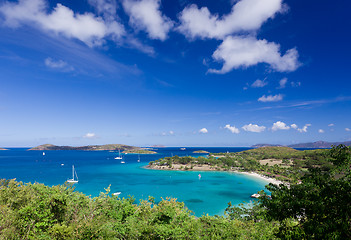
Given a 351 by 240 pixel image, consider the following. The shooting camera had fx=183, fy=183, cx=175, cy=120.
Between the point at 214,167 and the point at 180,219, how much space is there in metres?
109

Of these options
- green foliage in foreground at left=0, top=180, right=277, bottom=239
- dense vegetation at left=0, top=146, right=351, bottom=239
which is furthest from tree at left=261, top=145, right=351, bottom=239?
green foliage in foreground at left=0, top=180, right=277, bottom=239

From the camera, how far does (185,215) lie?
18891 millimetres

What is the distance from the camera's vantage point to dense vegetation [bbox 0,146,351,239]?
31.7 ft

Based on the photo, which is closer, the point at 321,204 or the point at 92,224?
the point at 321,204

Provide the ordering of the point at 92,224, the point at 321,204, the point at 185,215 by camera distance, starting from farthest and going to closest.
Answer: the point at 185,215 → the point at 92,224 → the point at 321,204

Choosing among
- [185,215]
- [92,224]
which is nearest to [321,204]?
[185,215]

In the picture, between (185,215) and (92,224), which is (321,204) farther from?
(92,224)

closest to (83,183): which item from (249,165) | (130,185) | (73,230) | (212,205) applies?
(130,185)

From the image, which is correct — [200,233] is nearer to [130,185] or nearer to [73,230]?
[73,230]

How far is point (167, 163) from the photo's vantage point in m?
132

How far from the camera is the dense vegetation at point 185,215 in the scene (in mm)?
9664

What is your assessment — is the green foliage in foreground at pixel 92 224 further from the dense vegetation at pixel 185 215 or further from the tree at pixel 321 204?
the tree at pixel 321 204

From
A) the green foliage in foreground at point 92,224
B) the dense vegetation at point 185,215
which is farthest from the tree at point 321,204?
the green foliage in foreground at point 92,224

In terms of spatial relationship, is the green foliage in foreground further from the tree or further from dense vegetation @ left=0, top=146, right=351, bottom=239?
the tree
